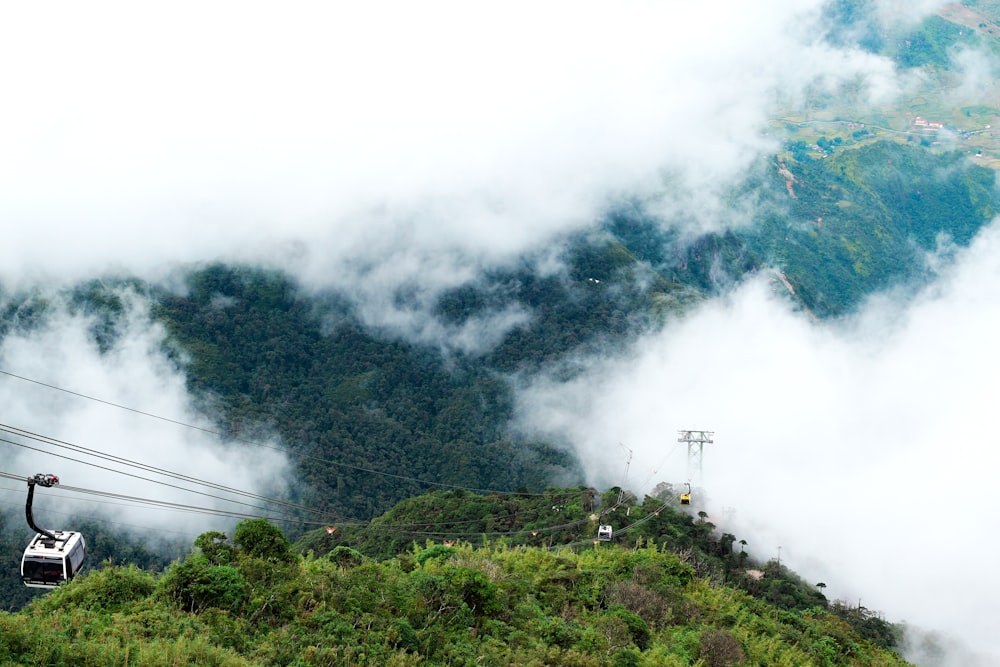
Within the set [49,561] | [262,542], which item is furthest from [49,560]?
[262,542]

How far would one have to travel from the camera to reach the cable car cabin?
30.4 metres

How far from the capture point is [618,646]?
40.9 meters

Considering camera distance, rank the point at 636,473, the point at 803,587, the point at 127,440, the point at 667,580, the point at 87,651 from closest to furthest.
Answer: the point at 87,651 < the point at 667,580 < the point at 803,587 < the point at 636,473 < the point at 127,440

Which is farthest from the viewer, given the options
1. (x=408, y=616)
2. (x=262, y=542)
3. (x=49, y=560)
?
(x=262, y=542)

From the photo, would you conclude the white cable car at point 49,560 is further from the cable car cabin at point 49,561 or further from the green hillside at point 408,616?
the green hillside at point 408,616

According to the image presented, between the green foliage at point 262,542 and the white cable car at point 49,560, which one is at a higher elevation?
the green foliage at point 262,542

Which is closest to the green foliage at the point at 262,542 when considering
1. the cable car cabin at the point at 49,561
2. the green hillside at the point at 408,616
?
the green hillside at the point at 408,616

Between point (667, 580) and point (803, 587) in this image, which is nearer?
point (667, 580)

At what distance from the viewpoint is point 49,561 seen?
3041 centimetres

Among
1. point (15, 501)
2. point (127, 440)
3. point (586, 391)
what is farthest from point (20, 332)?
point (586, 391)

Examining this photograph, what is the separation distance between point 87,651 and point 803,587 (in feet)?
231

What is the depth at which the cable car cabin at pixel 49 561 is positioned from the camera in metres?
30.4

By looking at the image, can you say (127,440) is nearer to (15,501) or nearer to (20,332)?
(20,332)

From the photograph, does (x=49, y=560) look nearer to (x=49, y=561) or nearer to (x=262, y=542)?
(x=49, y=561)
